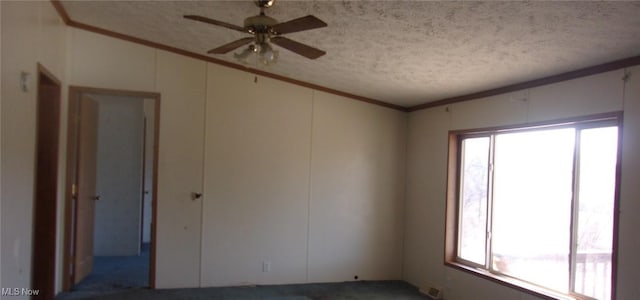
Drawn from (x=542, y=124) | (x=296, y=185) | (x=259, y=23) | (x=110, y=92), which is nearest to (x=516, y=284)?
(x=542, y=124)

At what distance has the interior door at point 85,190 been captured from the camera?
4.58 metres

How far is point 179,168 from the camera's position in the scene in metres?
4.70

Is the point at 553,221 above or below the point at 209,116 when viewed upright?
below

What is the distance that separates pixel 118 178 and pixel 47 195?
2.18m

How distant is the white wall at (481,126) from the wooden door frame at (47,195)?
395 cm

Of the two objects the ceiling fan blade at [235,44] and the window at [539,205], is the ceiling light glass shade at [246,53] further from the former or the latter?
the window at [539,205]

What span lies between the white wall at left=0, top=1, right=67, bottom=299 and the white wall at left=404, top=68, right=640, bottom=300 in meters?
3.93

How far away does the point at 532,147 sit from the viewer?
12.7ft

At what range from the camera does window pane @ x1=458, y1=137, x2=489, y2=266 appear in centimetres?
444

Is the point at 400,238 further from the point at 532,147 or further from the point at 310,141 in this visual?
the point at 532,147

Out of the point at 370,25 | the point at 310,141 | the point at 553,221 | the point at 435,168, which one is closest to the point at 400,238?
the point at 435,168

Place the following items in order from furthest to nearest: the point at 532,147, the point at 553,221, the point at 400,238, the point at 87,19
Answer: the point at 400,238
the point at 87,19
the point at 532,147
the point at 553,221

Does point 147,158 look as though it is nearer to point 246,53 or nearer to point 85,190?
point 85,190

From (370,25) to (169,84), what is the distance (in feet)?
8.49
